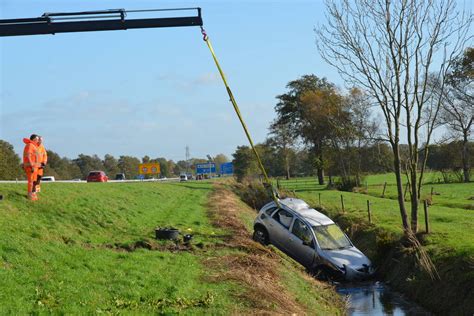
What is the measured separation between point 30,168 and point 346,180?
4906cm

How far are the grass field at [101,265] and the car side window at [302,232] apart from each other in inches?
66.2

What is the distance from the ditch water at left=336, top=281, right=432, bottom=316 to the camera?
571 inches

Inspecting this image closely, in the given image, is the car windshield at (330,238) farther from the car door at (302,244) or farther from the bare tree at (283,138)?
the bare tree at (283,138)

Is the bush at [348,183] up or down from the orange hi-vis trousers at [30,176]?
down

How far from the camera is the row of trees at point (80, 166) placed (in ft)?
278

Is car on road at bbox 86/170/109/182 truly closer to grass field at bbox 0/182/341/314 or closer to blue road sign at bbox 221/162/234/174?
grass field at bbox 0/182/341/314

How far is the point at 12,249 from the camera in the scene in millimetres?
11797

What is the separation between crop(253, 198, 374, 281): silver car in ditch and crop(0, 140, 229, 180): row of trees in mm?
65881

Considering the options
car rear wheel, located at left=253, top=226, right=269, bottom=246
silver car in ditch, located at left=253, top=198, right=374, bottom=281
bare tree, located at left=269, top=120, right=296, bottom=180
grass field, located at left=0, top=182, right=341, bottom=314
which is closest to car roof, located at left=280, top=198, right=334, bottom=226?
silver car in ditch, located at left=253, top=198, right=374, bottom=281

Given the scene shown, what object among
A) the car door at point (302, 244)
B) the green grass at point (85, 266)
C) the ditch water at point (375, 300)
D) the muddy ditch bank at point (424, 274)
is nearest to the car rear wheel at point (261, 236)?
the car door at point (302, 244)

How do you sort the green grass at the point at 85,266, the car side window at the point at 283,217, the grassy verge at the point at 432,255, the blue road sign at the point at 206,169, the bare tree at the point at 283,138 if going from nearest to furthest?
the green grass at the point at 85,266 < the grassy verge at the point at 432,255 < the car side window at the point at 283,217 < the bare tree at the point at 283,138 < the blue road sign at the point at 206,169

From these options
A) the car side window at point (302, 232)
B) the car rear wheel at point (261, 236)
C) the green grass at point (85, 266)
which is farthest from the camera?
the car rear wheel at point (261, 236)

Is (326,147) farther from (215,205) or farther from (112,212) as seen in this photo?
(112,212)

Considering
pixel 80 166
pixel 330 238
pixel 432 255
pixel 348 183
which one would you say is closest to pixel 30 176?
pixel 330 238
